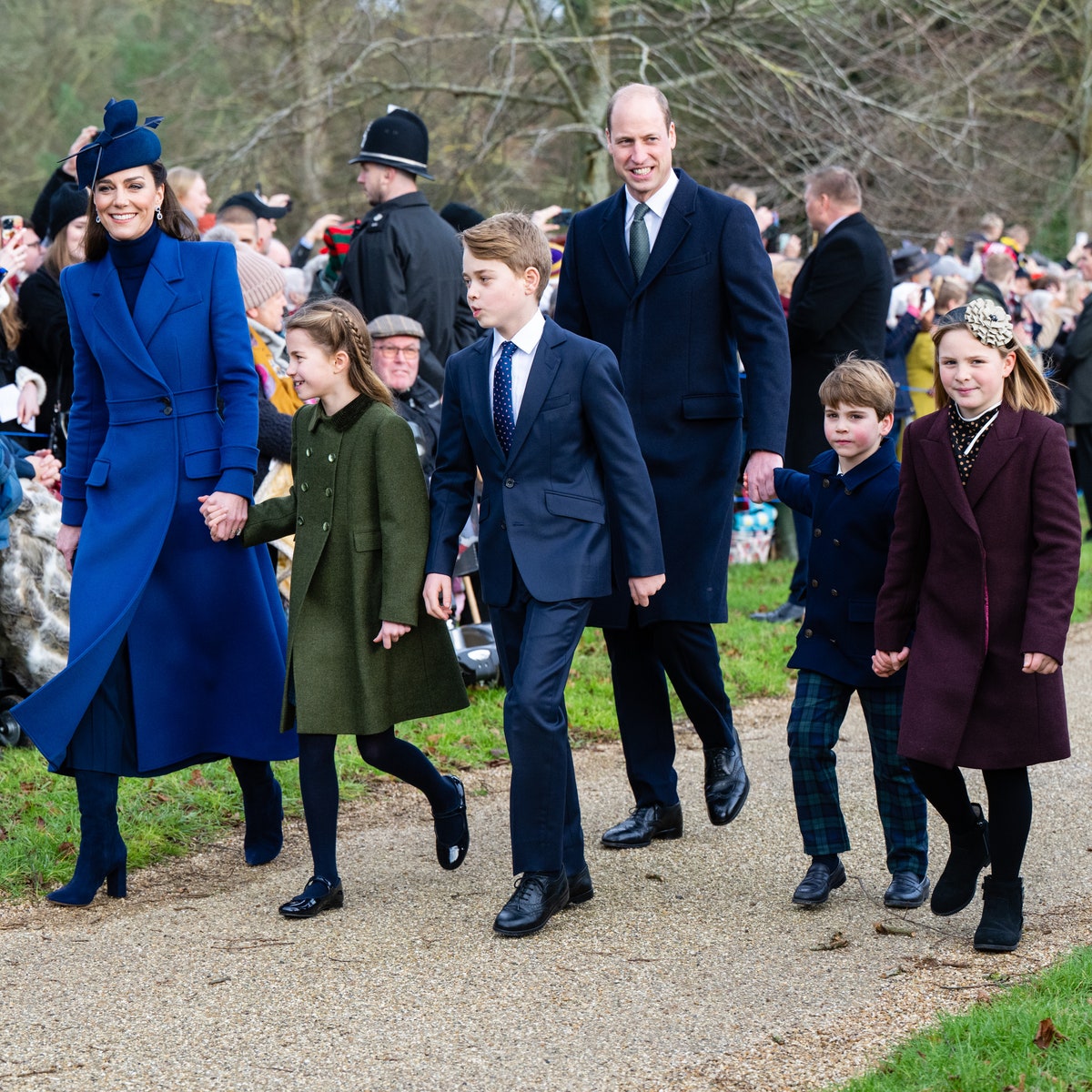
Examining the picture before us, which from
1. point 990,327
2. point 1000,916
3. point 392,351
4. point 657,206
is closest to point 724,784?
point 1000,916

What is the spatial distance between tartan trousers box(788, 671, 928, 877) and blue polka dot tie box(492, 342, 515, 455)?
109cm

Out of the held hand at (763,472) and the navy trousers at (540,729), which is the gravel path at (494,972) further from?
the held hand at (763,472)

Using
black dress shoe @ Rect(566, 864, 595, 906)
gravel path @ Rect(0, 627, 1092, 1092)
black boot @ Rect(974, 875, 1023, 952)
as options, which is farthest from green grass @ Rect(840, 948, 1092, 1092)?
black dress shoe @ Rect(566, 864, 595, 906)

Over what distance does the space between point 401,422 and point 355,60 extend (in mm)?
10216

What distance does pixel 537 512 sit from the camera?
14.0 ft

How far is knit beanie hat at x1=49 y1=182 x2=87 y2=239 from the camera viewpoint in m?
7.07

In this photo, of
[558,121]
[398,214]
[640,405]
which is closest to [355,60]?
[558,121]

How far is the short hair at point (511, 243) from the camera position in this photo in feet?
13.9

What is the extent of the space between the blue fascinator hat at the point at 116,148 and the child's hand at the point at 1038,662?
2.76 metres

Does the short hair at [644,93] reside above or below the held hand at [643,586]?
above

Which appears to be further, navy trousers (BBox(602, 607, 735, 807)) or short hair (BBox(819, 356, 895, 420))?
navy trousers (BBox(602, 607, 735, 807))

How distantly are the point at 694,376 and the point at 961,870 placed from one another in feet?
5.40

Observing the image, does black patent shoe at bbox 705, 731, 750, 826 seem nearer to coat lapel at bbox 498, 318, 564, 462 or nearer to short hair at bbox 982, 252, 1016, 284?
coat lapel at bbox 498, 318, 564, 462

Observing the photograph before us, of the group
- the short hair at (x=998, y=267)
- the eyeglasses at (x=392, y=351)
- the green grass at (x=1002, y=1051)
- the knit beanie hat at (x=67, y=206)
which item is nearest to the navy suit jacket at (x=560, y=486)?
the green grass at (x=1002, y=1051)
